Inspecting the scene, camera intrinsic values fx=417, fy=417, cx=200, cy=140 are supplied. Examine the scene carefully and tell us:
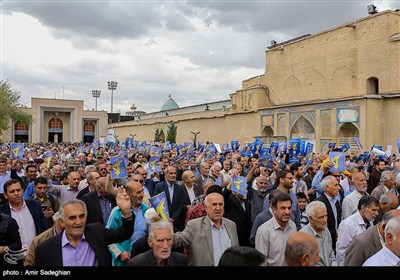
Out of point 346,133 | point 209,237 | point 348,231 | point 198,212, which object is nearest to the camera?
point 209,237

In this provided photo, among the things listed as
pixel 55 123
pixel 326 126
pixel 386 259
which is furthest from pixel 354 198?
pixel 55 123

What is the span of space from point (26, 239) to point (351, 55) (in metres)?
33.3

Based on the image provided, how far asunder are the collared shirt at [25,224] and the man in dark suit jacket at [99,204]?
2.59 ft

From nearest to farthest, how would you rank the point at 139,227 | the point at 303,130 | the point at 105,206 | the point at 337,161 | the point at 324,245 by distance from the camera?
the point at 139,227
the point at 324,245
the point at 105,206
the point at 337,161
the point at 303,130

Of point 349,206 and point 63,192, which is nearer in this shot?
point 349,206

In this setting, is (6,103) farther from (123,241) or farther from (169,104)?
(169,104)

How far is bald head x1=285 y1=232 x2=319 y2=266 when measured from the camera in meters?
3.07

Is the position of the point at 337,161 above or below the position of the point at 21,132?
below

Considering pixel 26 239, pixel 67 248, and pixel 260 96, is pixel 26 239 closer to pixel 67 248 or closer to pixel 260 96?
pixel 67 248

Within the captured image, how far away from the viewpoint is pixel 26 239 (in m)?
4.62

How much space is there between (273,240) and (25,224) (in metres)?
2.76

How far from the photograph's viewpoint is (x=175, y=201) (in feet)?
23.0

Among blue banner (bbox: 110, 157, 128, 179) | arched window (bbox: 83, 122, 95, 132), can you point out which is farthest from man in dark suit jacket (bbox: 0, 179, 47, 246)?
arched window (bbox: 83, 122, 95, 132)

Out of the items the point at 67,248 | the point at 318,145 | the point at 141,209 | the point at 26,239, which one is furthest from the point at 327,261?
the point at 318,145
